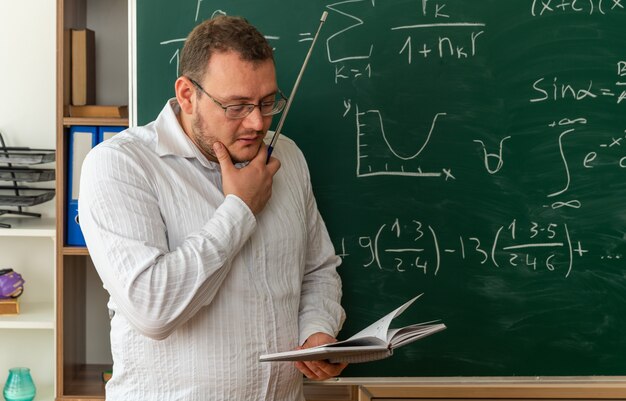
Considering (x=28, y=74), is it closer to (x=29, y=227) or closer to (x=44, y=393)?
(x=29, y=227)

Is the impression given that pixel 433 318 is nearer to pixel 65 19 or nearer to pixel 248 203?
pixel 248 203

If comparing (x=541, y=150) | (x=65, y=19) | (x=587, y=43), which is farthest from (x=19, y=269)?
(x=587, y=43)

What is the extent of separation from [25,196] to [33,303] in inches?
19.2

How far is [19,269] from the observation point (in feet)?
10.2

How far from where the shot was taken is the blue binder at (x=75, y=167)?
9.00ft

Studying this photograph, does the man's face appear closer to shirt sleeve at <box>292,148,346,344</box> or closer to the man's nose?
the man's nose

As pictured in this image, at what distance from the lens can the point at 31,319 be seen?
2854mm

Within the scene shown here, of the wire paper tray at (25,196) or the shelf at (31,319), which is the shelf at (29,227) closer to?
the wire paper tray at (25,196)

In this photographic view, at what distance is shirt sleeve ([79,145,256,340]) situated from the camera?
5.08 ft

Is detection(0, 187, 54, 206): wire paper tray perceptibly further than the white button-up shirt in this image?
Yes

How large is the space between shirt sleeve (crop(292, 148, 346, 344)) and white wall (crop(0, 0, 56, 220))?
143 cm

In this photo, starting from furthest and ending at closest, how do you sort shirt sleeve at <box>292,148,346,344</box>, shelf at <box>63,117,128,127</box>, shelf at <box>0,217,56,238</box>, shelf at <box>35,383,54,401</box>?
shelf at <box>35,383,54,401</box>, shelf at <box>0,217,56,238</box>, shelf at <box>63,117,128,127</box>, shirt sleeve at <box>292,148,346,344</box>

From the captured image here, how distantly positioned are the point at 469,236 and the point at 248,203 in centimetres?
100

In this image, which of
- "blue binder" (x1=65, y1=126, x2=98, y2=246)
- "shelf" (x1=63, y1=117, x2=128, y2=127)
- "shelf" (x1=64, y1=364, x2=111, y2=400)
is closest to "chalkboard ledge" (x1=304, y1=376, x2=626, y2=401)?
"shelf" (x1=64, y1=364, x2=111, y2=400)
